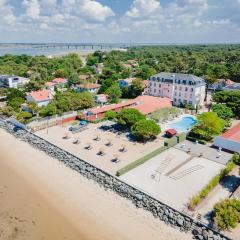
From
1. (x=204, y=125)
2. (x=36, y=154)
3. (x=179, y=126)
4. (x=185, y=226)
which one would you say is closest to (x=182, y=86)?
(x=179, y=126)

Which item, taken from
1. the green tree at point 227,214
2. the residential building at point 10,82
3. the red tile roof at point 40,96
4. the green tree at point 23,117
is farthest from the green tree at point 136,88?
the green tree at point 227,214

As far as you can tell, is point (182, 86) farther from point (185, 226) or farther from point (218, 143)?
point (185, 226)

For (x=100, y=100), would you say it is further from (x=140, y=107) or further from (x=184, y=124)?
(x=184, y=124)

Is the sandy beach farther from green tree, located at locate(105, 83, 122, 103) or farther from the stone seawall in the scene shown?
green tree, located at locate(105, 83, 122, 103)

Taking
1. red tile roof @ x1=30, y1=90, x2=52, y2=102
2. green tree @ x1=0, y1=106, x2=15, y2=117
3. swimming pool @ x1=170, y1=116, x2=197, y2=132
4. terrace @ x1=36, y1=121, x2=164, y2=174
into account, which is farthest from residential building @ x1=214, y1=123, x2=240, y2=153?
green tree @ x1=0, y1=106, x2=15, y2=117

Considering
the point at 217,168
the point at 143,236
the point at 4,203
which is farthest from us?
the point at 217,168
